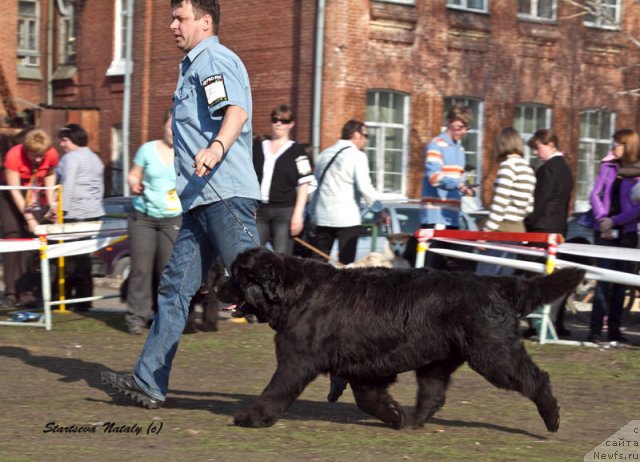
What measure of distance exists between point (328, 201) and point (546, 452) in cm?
571

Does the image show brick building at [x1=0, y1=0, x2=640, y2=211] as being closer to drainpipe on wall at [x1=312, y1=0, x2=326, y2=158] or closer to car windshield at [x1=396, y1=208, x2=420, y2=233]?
drainpipe on wall at [x1=312, y1=0, x2=326, y2=158]

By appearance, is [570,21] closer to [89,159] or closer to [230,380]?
[89,159]

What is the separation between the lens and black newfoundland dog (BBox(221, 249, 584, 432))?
5930mm

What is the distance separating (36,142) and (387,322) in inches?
269

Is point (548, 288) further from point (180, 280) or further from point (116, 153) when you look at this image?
point (116, 153)

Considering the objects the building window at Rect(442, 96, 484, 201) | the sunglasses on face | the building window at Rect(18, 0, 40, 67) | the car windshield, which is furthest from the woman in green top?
the building window at Rect(18, 0, 40, 67)

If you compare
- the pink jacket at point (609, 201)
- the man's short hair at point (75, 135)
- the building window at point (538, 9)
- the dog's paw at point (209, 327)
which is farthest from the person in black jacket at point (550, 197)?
the building window at point (538, 9)

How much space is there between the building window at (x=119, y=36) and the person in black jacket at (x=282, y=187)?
1665 centimetres

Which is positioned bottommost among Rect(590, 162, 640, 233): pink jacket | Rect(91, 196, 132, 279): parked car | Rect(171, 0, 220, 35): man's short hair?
Rect(91, 196, 132, 279): parked car

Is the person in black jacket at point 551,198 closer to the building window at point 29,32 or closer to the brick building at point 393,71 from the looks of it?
the brick building at point 393,71

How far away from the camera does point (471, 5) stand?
2406 centimetres

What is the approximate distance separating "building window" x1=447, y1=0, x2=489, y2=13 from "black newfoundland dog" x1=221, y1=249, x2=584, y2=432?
717 inches

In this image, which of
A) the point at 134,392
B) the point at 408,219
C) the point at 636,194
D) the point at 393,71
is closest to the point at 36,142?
the point at 408,219

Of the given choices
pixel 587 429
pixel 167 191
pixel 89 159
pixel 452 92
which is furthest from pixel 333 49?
pixel 587 429
